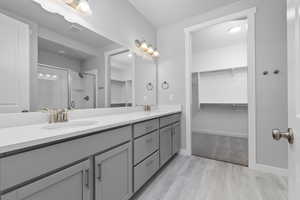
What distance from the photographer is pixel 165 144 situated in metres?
1.87

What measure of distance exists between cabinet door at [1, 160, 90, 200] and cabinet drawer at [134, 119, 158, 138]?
1.76ft

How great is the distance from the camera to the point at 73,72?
138 centimetres

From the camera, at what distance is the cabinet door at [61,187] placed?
1.88ft

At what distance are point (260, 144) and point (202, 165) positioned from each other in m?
0.85

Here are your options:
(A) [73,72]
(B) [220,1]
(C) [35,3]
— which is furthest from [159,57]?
(C) [35,3]

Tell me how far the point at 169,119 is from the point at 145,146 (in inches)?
28.2

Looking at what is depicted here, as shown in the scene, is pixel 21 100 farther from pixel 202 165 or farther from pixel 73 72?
pixel 202 165

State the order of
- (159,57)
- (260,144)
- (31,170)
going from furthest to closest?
(159,57), (260,144), (31,170)

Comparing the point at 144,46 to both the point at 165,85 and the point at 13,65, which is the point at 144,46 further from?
the point at 13,65

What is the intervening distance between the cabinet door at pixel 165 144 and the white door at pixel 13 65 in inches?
56.3

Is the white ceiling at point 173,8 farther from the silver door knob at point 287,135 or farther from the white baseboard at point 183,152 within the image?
the white baseboard at point 183,152

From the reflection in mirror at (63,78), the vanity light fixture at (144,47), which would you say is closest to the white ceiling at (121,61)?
the vanity light fixture at (144,47)

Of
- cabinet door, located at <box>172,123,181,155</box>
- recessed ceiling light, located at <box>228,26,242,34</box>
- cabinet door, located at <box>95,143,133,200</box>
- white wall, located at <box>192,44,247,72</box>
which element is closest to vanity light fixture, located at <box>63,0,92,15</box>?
cabinet door, located at <box>95,143,133,200</box>

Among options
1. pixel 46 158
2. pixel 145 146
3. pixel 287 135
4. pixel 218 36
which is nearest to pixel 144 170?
pixel 145 146
